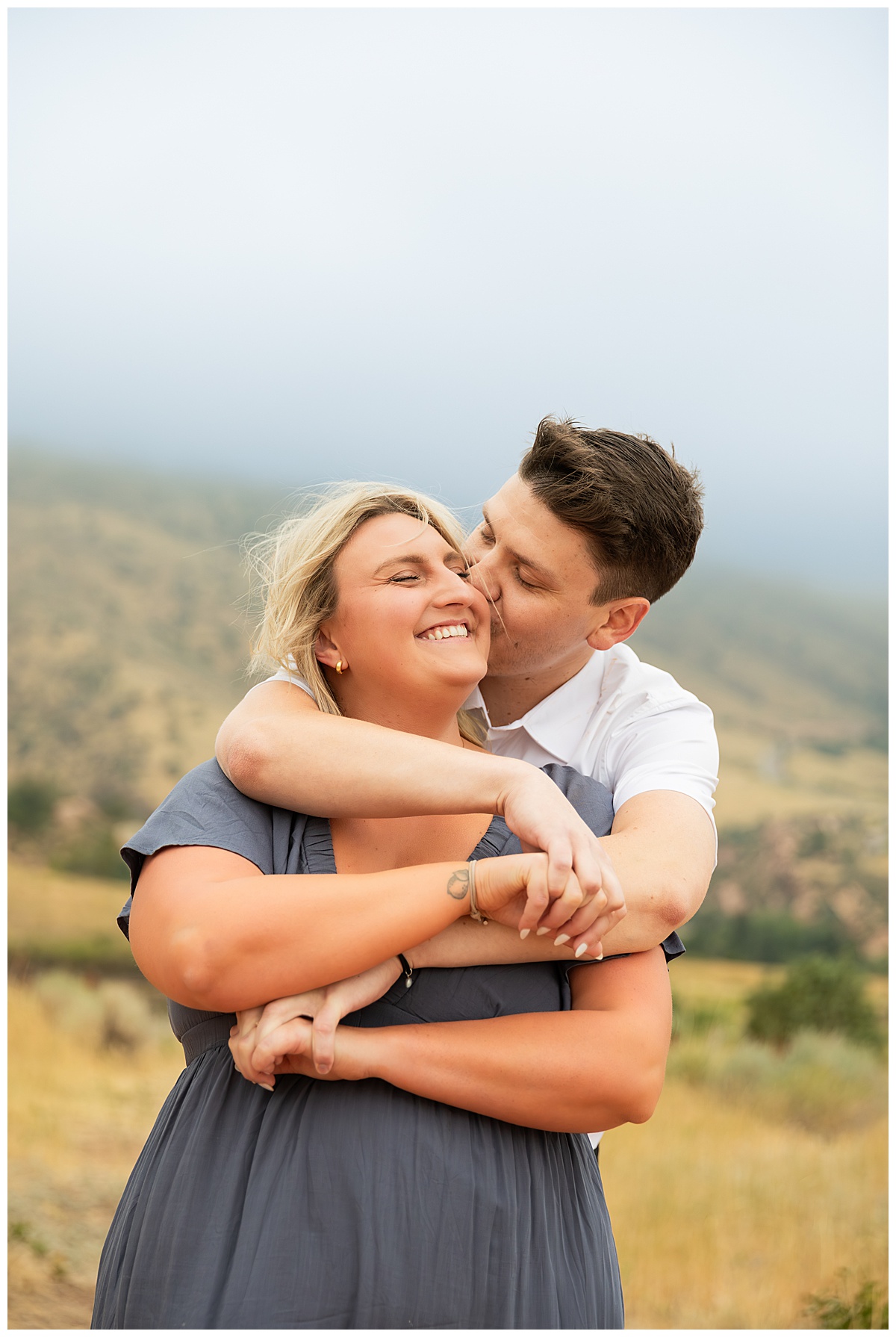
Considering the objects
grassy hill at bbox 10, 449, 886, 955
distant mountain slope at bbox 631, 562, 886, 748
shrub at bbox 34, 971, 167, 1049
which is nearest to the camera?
shrub at bbox 34, 971, 167, 1049

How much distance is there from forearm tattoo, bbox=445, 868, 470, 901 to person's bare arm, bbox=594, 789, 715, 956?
7.7 inches

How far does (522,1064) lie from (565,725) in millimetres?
1061

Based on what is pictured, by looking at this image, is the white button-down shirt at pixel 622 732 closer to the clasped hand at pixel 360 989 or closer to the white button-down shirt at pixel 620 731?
the white button-down shirt at pixel 620 731

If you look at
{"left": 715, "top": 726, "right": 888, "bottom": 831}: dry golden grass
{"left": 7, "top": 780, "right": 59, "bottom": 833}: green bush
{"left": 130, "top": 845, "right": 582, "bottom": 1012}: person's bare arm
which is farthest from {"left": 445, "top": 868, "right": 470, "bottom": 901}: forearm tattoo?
{"left": 7, "top": 780, "right": 59, "bottom": 833}: green bush

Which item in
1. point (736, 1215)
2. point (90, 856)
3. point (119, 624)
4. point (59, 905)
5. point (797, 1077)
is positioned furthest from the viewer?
point (119, 624)

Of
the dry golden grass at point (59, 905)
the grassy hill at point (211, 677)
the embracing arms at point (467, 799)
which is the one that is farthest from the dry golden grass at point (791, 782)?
the embracing arms at point (467, 799)

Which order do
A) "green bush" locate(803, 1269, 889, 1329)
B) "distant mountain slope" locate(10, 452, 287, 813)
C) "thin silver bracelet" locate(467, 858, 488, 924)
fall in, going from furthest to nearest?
A: "distant mountain slope" locate(10, 452, 287, 813)
"green bush" locate(803, 1269, 889, 1329)
"thin silver bracelet" locate(467, 858, 488, 924)

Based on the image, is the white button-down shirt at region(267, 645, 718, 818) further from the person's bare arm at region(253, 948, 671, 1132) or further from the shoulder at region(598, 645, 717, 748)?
the person's bare arm at region(253, 948, 671, 1132)

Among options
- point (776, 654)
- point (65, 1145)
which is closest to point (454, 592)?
point (65, 1145)

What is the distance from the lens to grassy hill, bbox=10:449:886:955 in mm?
11664

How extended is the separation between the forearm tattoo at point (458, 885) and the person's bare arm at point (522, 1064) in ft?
0.88

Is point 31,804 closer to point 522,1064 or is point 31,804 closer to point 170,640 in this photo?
point 170,640

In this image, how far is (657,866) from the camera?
2125 mm

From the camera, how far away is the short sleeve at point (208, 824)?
210 cm
